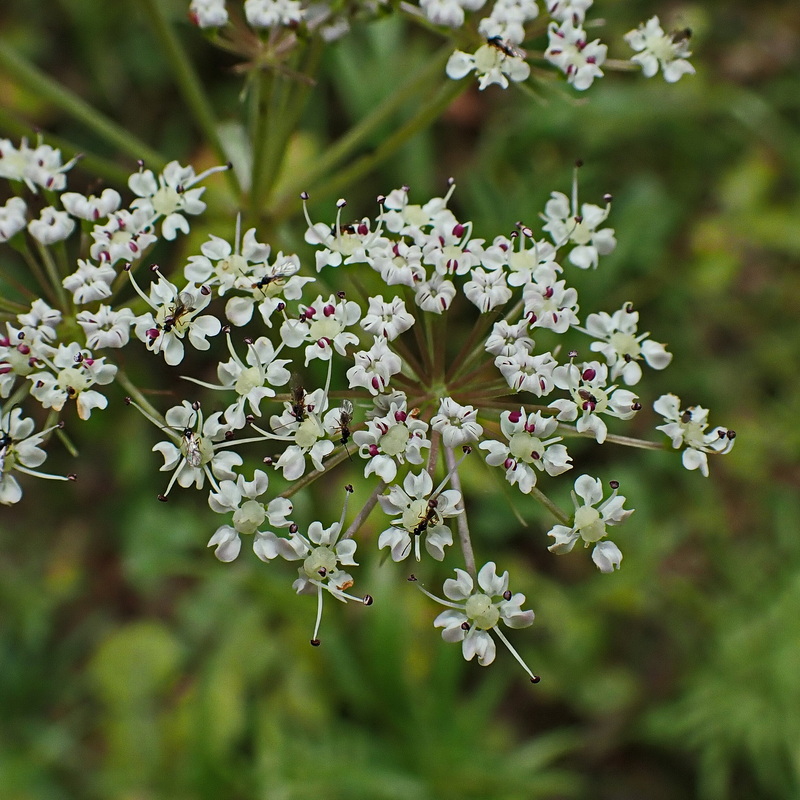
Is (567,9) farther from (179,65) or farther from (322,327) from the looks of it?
(179,65)

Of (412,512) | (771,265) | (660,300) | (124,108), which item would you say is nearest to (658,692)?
(660,300)

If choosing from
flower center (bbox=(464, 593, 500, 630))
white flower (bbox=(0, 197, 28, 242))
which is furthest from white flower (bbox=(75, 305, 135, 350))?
flower center (bbox=(464, 593, 500, 630))

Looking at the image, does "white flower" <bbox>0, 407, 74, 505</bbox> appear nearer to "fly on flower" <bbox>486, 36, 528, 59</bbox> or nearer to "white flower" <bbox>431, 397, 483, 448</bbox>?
"white flower" <bbox>431, 397, 483, 448</bbox>

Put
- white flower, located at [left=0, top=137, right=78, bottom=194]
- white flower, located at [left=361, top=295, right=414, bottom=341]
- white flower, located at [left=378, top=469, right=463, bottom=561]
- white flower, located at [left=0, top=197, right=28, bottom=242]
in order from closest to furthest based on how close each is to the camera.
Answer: white flower, located at [left=378, top=469, right=463, bottom=561] < white flower, located at [left=361, top=295, right=414, bottom=341] < white flower, located at [left=0, top=197, right=28, bottom=242] < white flower, located at [left=0, top=137, right=78, bottom=194]

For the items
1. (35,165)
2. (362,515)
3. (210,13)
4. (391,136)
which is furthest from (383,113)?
(362,515)

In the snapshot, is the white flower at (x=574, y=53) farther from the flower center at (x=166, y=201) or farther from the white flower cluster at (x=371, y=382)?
the flower center at (x=166, y=201)

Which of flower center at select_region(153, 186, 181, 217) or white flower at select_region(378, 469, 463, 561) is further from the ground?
flower center at select_region(153, 186, 181, 217)
